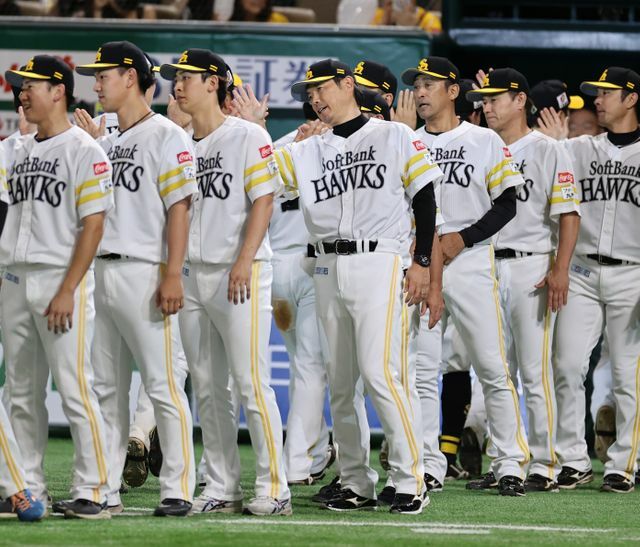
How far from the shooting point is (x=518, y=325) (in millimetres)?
7102

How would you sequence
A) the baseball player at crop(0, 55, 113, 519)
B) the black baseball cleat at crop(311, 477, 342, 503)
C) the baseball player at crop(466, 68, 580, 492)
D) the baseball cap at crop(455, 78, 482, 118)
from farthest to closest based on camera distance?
the baseball cap at crop(455, 78, 482, 118), the baseball player at crop(466, 68, 580, 492), the black baseball cleat at crop(311, 477, 342, 503), the baseball player at crop(0, 55, 113, 519)

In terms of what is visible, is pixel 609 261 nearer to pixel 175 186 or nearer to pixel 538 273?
pixel 538 273

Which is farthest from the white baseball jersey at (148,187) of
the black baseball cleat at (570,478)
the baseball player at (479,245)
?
the black baseball cleat at (570,478)

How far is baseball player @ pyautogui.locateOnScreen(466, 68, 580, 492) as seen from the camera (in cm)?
702

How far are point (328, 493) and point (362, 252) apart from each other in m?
1.31

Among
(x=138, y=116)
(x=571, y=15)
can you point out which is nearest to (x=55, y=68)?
(x=138, y=116)

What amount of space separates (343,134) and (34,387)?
70.0 inches

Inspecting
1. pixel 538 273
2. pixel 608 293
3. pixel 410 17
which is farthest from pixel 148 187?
pixel 410 17

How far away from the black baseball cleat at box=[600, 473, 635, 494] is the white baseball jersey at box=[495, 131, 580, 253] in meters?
1.28

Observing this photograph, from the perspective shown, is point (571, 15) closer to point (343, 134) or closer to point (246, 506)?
point (343, 134)

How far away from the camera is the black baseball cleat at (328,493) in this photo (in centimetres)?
612

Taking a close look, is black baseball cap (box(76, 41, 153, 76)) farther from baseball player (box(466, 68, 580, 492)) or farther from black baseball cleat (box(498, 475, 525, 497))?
black baseball cleat (box(498, 475, 525, 497))

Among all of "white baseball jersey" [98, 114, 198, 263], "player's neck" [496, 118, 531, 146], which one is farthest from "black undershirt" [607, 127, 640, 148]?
"white baseball jersey" [98, 114, 198, 263]

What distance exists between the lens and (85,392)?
532cm
